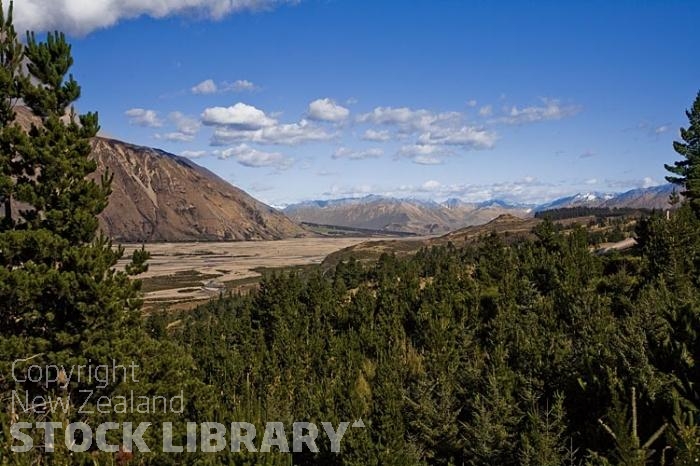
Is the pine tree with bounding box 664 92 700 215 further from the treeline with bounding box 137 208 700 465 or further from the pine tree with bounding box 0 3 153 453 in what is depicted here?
the pine tree with bounding box 0 3 153 453

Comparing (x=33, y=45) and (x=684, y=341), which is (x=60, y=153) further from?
(x=684, y=341)

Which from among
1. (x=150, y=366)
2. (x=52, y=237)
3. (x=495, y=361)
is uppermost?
(x=52, y=237)

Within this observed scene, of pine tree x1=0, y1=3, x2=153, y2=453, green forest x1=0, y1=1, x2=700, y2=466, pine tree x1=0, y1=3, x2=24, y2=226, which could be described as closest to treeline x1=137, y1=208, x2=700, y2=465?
green forest x1=0, y1=1, x2=700, y2=466

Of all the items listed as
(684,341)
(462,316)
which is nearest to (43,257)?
(684,341)

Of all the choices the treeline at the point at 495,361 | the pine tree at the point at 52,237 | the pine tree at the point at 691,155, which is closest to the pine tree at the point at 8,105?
the pine tree at the point at 52,237

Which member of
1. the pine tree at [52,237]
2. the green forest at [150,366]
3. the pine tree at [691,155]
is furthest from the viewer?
the pine tree at [691,155]

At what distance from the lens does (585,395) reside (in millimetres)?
25312

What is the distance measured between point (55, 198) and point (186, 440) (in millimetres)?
12093

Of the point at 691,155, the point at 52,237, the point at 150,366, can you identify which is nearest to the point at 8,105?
the point at 52,237

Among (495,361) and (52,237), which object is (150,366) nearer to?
(52,237)

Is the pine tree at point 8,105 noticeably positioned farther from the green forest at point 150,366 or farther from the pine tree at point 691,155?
the pine tree at point 691,155

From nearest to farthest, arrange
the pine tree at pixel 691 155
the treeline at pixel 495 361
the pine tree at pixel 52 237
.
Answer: the treeline at pixel 495 361
the pine tree at pixel 52 237
the pine tree at pixel 691 155

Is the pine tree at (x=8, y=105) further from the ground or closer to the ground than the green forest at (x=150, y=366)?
further from the ground

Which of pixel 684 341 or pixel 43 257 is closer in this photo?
pixel 684 341
